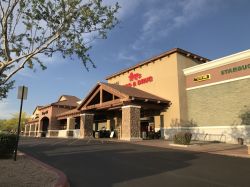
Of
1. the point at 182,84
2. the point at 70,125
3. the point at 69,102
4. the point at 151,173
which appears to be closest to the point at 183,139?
the point at 182,84

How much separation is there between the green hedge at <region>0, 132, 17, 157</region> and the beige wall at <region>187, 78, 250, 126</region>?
64.4 ft

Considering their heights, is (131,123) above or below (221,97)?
Result: below

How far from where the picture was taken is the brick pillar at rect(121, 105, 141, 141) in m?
26.7

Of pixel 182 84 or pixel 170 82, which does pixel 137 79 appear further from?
pixel 182 84

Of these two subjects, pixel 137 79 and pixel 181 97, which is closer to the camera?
pixel 181 97

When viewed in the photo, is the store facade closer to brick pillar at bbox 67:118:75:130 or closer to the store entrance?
the store entrance

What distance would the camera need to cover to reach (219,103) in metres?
26.5

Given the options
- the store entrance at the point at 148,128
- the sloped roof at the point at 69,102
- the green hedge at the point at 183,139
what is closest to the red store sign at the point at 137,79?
the store entrance at the point at 148,128

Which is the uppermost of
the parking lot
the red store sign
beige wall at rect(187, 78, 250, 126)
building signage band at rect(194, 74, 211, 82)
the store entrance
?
the red store sign

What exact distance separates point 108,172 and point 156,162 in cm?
318

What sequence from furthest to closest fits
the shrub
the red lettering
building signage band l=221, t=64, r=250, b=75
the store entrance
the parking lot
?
the red lettering, the store entrance, building signage band l=221, t=64, r=250, b=75, the shrub, the parking lot

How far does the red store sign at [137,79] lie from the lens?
33.4 meters

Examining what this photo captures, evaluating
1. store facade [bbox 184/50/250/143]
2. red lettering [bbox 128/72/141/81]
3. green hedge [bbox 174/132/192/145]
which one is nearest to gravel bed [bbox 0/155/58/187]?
green hedge [bbox 174/132/192/145]

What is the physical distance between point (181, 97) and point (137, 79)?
7988 mm
